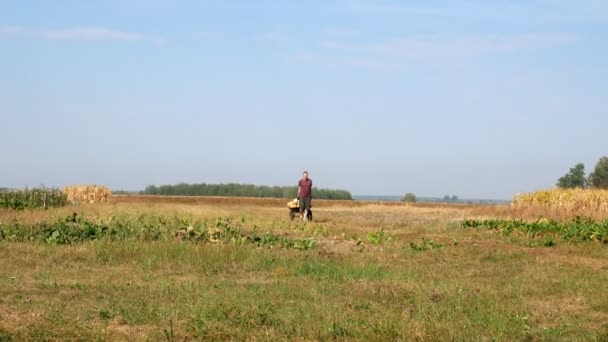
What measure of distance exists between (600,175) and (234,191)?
33803 mm

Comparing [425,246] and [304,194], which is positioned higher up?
[304,194]

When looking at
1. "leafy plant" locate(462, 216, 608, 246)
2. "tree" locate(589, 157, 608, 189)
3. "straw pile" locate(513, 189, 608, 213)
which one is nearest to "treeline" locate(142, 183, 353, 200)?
"tree" locate(589, 157, 608, 189)

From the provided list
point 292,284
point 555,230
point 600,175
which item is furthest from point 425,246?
point 600,175

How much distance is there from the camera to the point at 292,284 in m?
13.6

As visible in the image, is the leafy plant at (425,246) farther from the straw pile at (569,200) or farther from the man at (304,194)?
the straw pile at (569,200)

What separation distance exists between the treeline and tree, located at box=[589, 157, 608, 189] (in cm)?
2309

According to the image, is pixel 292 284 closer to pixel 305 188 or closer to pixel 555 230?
pixel 555 230

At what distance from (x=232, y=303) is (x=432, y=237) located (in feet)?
43.8

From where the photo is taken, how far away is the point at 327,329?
31.3ft

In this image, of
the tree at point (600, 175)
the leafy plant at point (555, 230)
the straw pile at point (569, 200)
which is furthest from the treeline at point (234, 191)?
the leafy plant at point (555, 230)

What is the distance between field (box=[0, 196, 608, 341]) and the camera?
9.70 m

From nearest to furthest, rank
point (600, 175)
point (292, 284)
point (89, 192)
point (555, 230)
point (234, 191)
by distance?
point (292, 284) → point (555, 230) → point (89, 192) → point (600, 175) → point (234, 191)

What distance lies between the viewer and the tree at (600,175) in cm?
6781

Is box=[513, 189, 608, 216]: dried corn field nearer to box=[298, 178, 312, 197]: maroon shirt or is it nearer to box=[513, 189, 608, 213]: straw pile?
box=[513, 189, 608, 213]: straw pile
